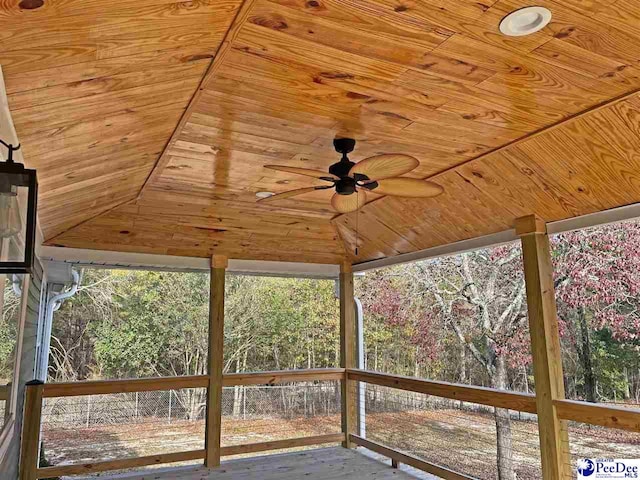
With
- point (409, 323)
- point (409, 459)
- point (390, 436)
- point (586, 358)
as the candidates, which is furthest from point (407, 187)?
point (409, 323)

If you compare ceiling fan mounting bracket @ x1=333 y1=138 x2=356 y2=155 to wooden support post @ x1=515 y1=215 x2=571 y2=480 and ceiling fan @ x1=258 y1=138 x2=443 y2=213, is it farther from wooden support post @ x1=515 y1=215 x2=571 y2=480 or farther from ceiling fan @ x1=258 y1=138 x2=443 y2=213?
wooden support post @ x1=515 y1=215 x2=571 y2=480

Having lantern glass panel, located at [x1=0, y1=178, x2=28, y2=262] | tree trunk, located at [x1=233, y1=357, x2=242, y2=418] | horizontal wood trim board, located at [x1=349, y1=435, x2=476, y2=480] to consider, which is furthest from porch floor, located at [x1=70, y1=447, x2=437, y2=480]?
lantern glass panel, located at [x1=0, y1=178, x2=28, y2=262]

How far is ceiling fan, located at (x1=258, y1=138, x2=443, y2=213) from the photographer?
237cm

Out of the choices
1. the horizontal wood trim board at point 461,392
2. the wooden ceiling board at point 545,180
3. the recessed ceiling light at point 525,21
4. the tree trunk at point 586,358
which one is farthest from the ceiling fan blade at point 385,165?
the tree trunk at point 586,358

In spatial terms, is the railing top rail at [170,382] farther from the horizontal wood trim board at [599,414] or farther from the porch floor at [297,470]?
the horizontal wood trim board at [599,414]

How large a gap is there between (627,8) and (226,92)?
5.68 ft

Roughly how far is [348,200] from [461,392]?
2.39 meters

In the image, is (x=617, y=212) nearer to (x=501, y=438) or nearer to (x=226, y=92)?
(x=226, y=92)

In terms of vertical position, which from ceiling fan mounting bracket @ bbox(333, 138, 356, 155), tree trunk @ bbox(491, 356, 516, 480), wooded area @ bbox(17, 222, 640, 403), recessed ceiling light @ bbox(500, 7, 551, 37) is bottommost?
tree trunk @ bbox(491, 356, 516, 480)

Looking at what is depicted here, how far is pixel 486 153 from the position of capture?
3.16 m

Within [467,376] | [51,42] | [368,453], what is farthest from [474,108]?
[467,376]

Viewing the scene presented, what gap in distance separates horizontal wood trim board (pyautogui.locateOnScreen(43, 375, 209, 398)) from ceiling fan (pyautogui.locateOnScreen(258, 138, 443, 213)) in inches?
117

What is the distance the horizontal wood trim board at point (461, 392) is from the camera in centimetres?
361

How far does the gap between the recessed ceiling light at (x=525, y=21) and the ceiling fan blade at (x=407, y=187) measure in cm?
96
